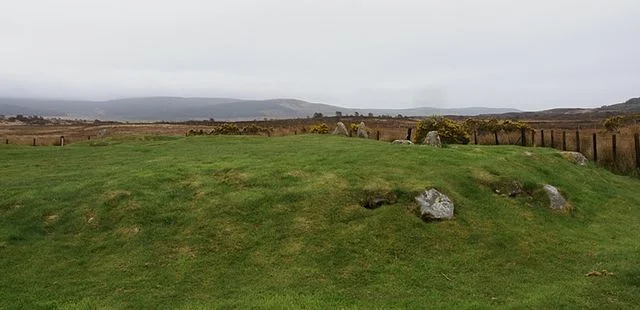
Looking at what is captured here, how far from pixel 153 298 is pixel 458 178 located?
10505 mm

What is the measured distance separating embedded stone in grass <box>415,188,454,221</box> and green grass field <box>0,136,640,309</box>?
36 cm

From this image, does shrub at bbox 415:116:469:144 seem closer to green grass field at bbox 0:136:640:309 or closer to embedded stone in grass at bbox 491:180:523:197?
green grass field at bbox 0:136:640:309

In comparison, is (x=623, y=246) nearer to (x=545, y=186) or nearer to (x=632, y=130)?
(x=545, y=186)

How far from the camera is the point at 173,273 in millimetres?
13188

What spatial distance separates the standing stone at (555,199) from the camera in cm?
1783

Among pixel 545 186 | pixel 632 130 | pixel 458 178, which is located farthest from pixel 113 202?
pixel 632 130

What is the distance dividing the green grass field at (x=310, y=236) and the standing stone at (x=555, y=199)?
1.80 ft

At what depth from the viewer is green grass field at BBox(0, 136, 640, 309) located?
12078 mm

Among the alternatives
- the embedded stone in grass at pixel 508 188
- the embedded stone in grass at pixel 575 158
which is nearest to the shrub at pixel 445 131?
the embedded stone in grass at pixel 575 158

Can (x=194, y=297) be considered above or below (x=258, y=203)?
below

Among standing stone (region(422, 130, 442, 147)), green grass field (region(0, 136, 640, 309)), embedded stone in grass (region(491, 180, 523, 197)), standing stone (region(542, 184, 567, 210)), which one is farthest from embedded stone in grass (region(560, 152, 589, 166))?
embedded stone in grass (region(491, 180, 523, 197))

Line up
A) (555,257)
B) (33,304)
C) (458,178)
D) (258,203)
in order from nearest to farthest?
(33,304) → (555,257) → (258,203) → (458,178)

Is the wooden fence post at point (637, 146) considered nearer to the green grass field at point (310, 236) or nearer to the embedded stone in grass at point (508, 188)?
the green grass field at point (310, 236)

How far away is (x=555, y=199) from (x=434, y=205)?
482 centimetres
